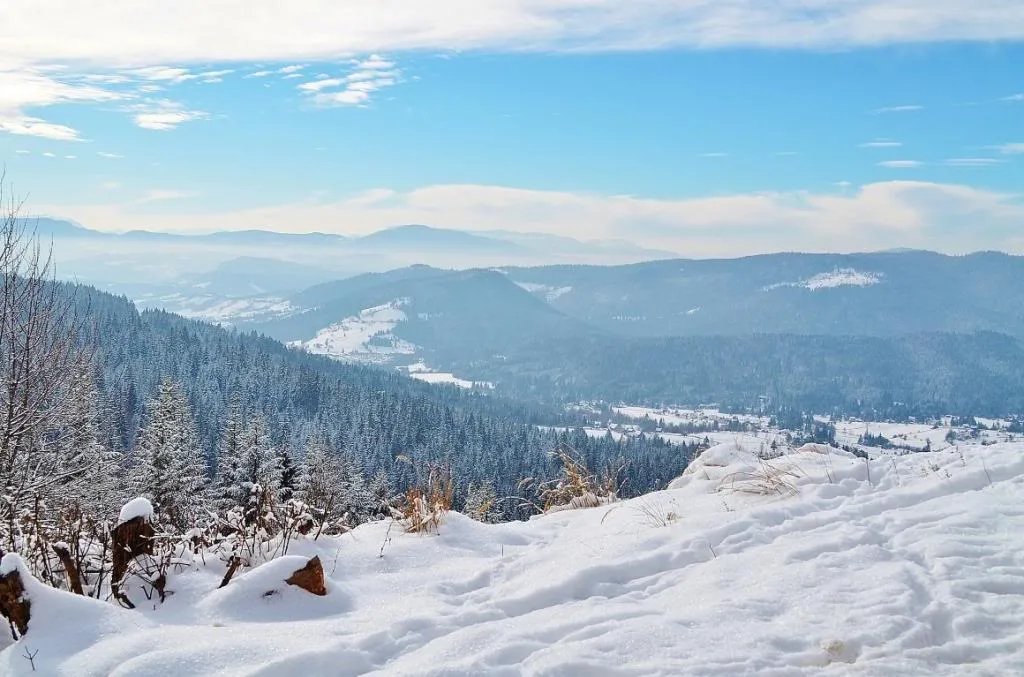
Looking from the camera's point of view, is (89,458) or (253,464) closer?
(89,458)

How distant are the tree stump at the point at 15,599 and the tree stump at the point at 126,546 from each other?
716 mm

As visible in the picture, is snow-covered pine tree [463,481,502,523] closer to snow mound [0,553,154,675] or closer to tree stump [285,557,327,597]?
tree stump [285,557,327,597]

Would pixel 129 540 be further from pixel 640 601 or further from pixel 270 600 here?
pixel 640 601

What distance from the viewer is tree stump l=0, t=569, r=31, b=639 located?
366 centimetres

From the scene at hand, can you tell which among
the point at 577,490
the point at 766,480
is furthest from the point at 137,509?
the point at 766,480

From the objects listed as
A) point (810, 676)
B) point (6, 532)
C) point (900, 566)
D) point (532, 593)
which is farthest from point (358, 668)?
point (6, 532)

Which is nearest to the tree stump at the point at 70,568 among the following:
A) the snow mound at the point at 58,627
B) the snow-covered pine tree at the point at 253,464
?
the snow mound at the point at 58,627

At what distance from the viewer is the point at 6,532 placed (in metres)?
5.30

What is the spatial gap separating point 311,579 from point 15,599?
5.07 feet

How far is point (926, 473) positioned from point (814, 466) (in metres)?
0.95

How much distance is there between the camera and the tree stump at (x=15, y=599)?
12.0ft

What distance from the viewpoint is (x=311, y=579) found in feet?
14.4

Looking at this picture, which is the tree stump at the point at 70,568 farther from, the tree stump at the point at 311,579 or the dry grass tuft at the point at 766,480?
the dry grass tuft at the point at 766,480

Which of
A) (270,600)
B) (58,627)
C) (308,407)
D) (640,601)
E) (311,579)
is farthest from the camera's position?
(308,407)
